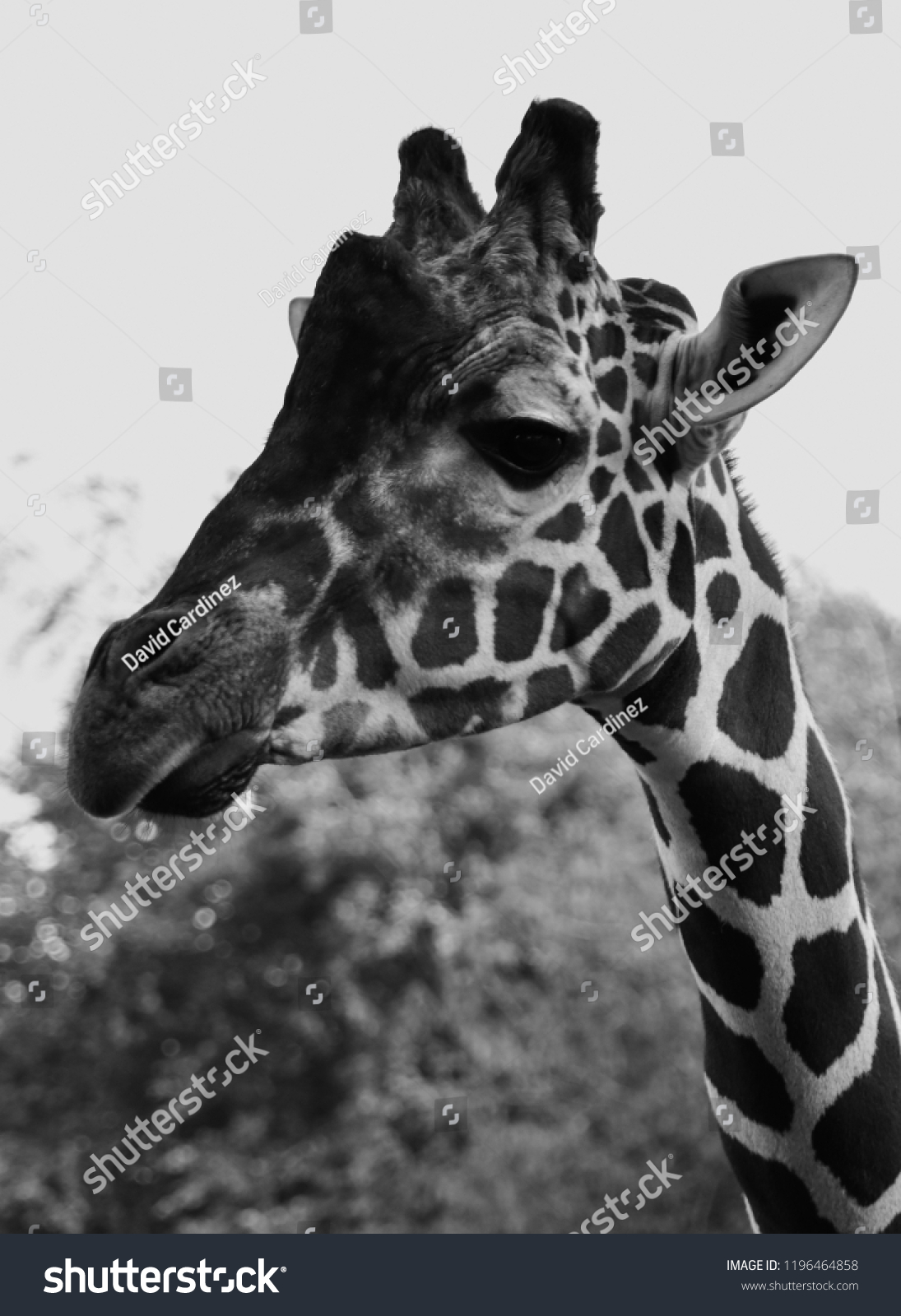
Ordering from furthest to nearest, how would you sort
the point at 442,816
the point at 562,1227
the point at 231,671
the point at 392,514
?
the point at 442,816, the point at 562,1227, the point at 392,514, the point at 231,671

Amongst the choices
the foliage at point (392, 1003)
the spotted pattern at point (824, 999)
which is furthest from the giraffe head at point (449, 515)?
the foliage at point (392, 1003)

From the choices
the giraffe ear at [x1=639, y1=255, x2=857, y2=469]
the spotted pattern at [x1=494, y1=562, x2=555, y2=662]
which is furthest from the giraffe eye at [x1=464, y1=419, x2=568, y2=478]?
the giraffe ear at [x1=639, y1=255, x2=857, y2=469]

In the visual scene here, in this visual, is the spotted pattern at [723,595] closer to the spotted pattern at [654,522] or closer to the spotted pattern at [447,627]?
the spotted pattern at [654,522]

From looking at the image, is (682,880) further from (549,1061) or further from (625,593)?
(549,1061)

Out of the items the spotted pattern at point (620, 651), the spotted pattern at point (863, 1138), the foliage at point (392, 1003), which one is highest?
the spotted pattern at point (620, 651)

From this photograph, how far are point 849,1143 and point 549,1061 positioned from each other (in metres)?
11.6

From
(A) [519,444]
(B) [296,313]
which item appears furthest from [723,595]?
(B) [296,313]

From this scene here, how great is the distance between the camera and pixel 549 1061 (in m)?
14.0

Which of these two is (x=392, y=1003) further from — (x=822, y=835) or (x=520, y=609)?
(x=520, y=609)

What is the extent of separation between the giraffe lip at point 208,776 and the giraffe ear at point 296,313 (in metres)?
1.63

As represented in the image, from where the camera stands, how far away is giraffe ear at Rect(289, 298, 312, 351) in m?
3.70

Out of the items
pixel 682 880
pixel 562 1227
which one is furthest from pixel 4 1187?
pixel 682 880

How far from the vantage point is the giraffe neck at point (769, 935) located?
2.96m

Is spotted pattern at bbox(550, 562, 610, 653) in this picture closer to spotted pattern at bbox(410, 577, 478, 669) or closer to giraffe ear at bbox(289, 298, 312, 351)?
spotted pattern at bbox(410, 577, 478, 669)
